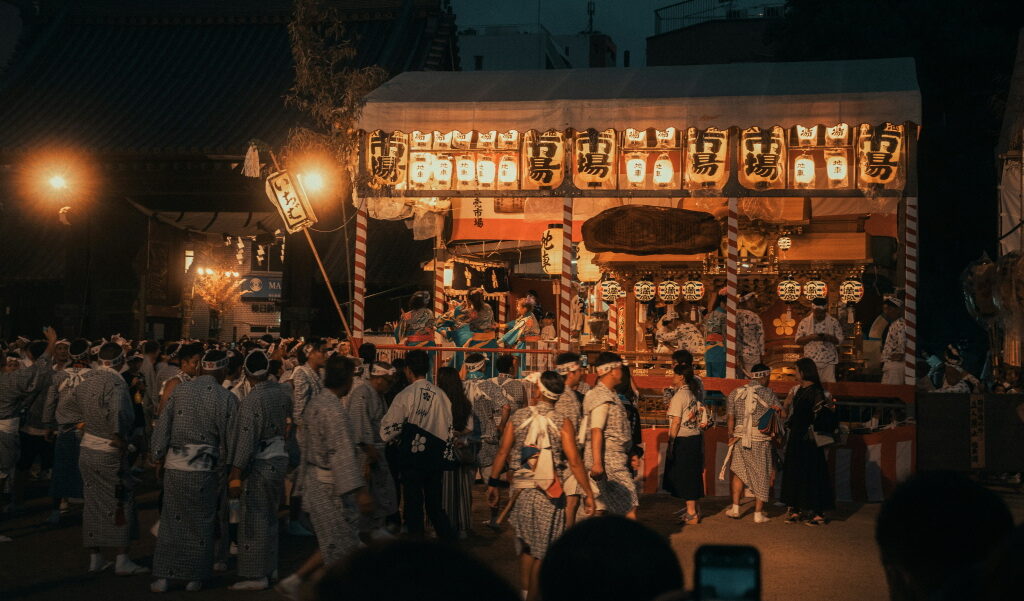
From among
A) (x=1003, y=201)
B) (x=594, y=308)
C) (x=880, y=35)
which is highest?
(x=880, y=35)

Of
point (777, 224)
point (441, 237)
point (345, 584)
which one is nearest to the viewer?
point (345, 584)

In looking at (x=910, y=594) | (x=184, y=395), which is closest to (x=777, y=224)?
(x=184, y=395)

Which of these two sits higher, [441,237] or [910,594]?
[441,237]

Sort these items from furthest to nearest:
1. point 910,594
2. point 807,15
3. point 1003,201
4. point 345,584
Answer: point 807,15 < point 1003,201 < point 910,594 < point 345,584

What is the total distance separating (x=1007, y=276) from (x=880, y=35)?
37.7 feet

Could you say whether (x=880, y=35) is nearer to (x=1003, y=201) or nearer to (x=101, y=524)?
(x=1003, y=201)

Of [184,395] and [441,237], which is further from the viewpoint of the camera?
[441,237]

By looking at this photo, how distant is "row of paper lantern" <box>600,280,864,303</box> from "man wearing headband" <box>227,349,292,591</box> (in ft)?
38.8

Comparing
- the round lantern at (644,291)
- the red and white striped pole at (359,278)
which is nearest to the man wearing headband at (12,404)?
the red and white striped pole at (359,278)

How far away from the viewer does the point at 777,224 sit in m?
19.2

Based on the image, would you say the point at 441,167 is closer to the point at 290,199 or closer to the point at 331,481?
the point at 290,199

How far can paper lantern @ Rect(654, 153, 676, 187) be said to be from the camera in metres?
15.9

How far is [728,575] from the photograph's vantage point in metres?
2.15

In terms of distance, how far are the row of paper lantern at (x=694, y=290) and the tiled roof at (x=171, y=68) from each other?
9690 mm
